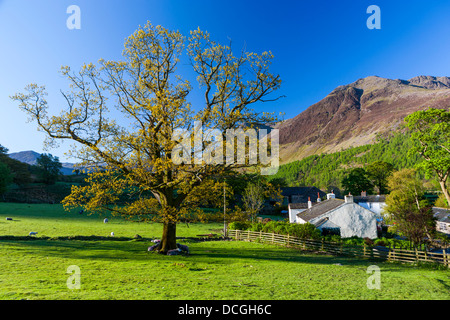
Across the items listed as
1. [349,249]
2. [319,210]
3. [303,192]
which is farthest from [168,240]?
[303,192]

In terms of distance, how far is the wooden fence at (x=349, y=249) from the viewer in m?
18.7

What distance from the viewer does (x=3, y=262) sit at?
583 inches

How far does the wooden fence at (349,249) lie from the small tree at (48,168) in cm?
8406

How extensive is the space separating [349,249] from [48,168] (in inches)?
4320

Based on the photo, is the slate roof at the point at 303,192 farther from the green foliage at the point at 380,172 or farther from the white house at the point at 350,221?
the white house at the point at 350,221

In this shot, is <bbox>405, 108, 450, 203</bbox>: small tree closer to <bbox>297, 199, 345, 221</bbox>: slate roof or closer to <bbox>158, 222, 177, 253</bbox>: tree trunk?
<bbox>297, 199, 345, 221</bbox>: slate roof

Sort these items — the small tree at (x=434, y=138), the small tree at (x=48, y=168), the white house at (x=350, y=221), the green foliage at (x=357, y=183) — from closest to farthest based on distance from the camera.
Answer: the small tree at (x=434, y=138) → the white house at (x=350, y=221) → the green foliage at (x=357, y=183) → the small tree at (x=48, y=168)

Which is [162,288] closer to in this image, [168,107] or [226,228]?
[168,107]

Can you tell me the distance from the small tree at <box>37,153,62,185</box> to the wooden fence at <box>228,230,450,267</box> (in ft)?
276

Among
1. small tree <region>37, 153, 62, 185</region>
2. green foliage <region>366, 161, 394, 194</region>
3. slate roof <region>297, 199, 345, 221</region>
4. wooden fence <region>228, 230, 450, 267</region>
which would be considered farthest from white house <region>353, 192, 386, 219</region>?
small tree <region>37, 153, 62, 185</region>

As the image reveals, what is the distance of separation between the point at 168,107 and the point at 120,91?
16.7 ft

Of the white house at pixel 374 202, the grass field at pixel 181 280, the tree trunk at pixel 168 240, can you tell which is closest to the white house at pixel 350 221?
the grass field at pixel 181 280

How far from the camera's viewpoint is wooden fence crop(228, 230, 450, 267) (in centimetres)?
1873
